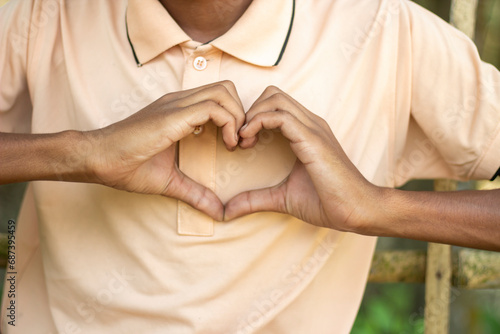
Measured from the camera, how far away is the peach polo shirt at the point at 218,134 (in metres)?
1.41

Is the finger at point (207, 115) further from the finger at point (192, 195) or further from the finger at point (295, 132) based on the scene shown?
the finger at point (192, 195)

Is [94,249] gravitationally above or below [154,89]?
below

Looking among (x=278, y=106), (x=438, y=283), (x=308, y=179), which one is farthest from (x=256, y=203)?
(x=438, y=283)

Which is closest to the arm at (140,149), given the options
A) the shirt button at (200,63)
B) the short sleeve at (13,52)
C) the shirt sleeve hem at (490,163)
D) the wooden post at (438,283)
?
the shirt button at (200,63)

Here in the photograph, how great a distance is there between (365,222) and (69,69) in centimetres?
83

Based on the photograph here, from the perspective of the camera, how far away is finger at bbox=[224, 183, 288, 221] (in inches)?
53.9

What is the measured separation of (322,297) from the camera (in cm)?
151

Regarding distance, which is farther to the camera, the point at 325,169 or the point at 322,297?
the point at 322,297

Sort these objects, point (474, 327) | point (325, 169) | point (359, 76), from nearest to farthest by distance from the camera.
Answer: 1. point (325, 169)
2. point (359, 76)
3. point (474, 327)

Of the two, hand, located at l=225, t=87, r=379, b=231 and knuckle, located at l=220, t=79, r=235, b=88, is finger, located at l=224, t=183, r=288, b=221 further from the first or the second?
knuckle, located at l=220, t=79, r=235, b=88

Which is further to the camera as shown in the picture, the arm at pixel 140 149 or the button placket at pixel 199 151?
the button placket at pixel 199 151

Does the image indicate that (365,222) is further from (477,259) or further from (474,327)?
(474,327)

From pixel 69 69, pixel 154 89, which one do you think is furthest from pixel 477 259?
pixel 69 69

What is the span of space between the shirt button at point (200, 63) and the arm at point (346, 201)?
0.18 metres
